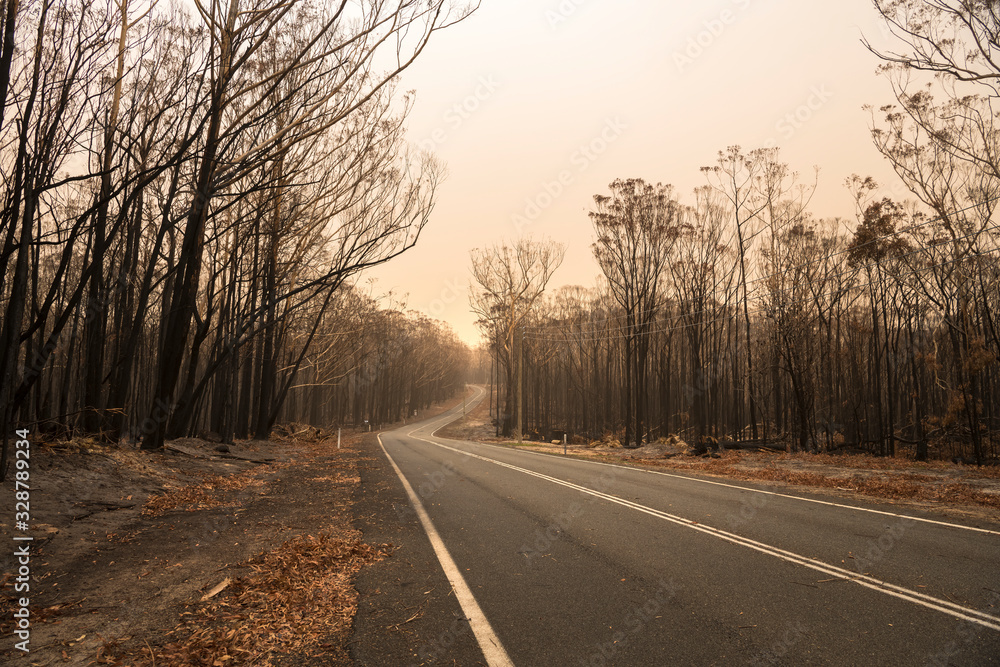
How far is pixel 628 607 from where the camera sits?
4.30 metres

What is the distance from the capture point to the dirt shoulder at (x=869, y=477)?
10.0 metres

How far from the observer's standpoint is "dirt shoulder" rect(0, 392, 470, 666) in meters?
3.49

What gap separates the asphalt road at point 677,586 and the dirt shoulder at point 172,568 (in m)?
0.49

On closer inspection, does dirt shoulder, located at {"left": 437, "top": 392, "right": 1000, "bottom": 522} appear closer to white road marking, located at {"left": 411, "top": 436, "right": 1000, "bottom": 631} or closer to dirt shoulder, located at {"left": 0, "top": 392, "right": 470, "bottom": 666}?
white road marking, located at {"left": 411, "top": 436, "right": 1000, "bottom": 631}

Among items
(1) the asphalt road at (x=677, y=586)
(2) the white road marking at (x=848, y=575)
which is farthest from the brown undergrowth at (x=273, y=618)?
(2) the white road marking at (x=848, y=575)

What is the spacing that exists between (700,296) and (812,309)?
6373 millimetres

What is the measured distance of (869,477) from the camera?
14.0 m

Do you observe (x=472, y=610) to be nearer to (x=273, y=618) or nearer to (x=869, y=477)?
(x=273, y=618)

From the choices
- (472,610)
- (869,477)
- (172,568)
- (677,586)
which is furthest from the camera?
(869,477)

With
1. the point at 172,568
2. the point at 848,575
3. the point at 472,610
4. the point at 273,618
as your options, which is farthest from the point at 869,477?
the point at 172,568

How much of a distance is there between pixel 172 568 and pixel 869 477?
1608cm

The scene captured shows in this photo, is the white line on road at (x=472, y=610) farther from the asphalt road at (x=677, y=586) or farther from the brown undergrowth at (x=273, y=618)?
the brown undergrowth at (x=273, y=618)

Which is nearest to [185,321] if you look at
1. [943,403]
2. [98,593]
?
[98,593]

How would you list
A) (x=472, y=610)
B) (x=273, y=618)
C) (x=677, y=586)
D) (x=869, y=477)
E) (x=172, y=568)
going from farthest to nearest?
(x=869, y=477) → (x=172, y=568) → (x=677, y=586) → (x=472, y=610) → (x=273, y=618)
